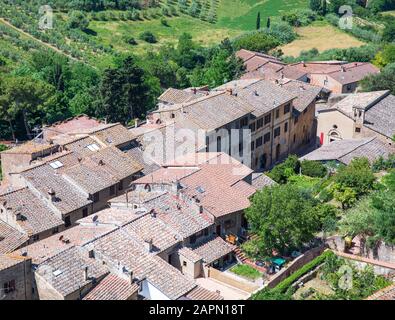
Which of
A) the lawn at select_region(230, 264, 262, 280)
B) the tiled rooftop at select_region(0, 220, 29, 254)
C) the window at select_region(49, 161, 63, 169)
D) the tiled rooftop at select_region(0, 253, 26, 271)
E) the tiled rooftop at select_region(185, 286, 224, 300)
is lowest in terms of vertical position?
the lawn at select_region(230, 264, 262, 280)

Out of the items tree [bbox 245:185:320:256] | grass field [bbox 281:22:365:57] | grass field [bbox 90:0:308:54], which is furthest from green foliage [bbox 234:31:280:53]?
tree [bbox 245:185:320:256]

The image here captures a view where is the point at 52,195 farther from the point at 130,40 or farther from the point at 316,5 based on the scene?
the point at 316,5

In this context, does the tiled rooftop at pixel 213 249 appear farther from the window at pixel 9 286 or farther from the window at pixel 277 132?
the window at pixel 277 132

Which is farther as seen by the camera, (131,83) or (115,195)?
(131,83)

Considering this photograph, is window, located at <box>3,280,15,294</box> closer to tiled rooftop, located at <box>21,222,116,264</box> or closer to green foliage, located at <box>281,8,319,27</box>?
tiled rooftop, located at <box>21,222,116,264</box>

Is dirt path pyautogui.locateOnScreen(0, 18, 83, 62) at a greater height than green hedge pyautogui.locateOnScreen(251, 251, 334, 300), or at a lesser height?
lesser
